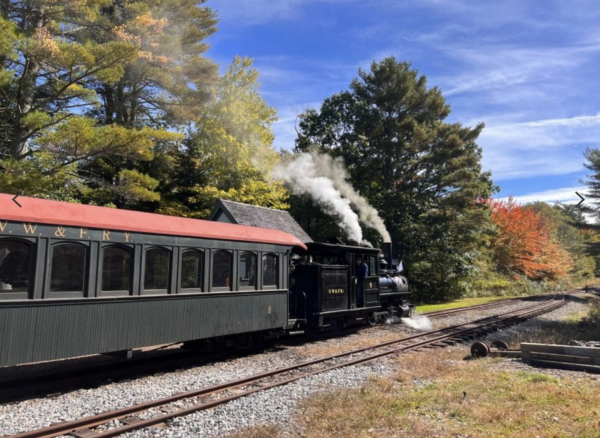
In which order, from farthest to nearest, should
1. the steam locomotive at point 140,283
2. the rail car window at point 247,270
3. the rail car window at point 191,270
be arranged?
the rail car window at point 247,270 < the rail car window at point 191,270 < the steam locomotive at point 140,283

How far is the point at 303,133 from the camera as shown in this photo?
126 ft

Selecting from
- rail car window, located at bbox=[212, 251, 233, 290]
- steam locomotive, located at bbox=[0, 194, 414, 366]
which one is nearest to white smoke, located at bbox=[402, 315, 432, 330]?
steam locomotive, located at bbox=[0, 194, 414, 366]

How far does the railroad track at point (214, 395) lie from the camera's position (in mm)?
5438

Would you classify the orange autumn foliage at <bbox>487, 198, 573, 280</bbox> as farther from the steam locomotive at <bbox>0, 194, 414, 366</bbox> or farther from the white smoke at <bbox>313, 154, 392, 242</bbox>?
the steam locomotive at <bbox>0, 194, 414, 366</bbox>

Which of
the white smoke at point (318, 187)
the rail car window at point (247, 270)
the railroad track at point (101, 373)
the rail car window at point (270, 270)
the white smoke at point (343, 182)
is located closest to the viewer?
the railroad track at point (101, 373)

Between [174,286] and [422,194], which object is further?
[422,194]

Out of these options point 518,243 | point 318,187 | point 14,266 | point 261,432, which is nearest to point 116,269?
point 14,266

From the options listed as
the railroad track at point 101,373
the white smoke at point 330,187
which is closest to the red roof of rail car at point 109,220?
the railroad track at point 101,373

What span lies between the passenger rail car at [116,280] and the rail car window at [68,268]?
2 cm

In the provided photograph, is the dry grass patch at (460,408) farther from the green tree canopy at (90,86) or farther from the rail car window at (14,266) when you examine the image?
the green tree canopy at (90,86)

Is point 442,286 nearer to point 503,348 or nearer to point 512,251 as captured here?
point 512,251

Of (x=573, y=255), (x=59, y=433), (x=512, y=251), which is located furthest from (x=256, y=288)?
(x=573, y=255)

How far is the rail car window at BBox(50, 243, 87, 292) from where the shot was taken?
6961mm

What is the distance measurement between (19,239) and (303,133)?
3303cm
